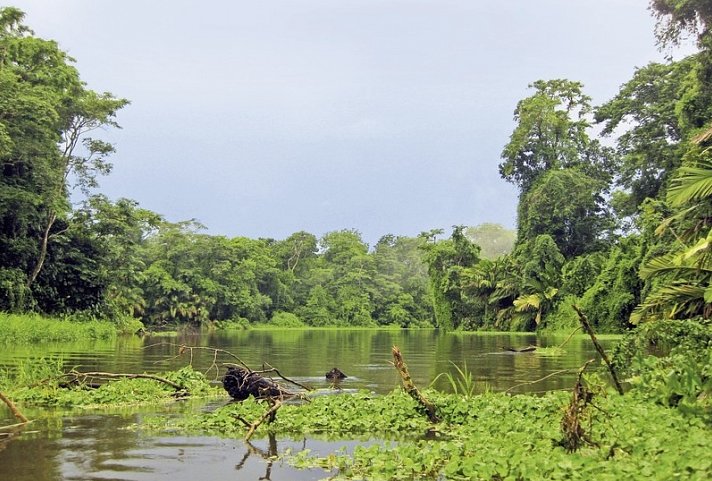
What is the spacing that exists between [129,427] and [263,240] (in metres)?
66.6

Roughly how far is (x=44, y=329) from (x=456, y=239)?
110 feet

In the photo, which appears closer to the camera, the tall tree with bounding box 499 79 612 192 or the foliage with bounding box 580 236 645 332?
the foliage with bounding box 580 236 645 332

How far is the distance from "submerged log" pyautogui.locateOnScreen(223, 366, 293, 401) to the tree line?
604 cm

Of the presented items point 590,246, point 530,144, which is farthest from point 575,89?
point 590,246

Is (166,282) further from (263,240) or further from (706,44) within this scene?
(706,44)

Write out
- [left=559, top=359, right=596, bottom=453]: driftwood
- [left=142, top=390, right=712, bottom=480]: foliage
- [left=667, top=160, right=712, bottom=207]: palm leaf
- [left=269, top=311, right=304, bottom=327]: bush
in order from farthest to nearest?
[left=269, top=311, right=304, bottom=327]: bush
[left=667, top=160, right=712, bottom=207]: palm leaf
[left=559, top=359, right=596, bottom=453]: driftwood
[left=142, top=390, right=712, bottom=480]: foliage

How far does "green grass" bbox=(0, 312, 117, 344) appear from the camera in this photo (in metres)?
24.8

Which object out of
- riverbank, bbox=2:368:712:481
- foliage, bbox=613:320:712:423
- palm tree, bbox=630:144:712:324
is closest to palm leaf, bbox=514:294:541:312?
palm tree, bbox=630:144:712:324

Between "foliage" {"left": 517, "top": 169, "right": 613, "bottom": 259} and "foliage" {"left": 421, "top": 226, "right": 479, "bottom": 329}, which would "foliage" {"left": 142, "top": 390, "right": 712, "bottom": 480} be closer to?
"foliage" {"left": 517, "top": 169, "right": 613, "bottom": 259}

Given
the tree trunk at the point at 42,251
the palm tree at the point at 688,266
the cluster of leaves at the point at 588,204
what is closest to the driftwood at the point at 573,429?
the palm tree at the point at 688,266

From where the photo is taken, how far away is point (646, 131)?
32688 millimetres

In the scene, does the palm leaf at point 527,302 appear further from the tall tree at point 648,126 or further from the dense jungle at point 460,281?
the tall tree at point 648,126

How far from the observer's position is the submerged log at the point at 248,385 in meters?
9.15

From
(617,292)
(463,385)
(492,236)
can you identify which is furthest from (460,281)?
(492,236)
